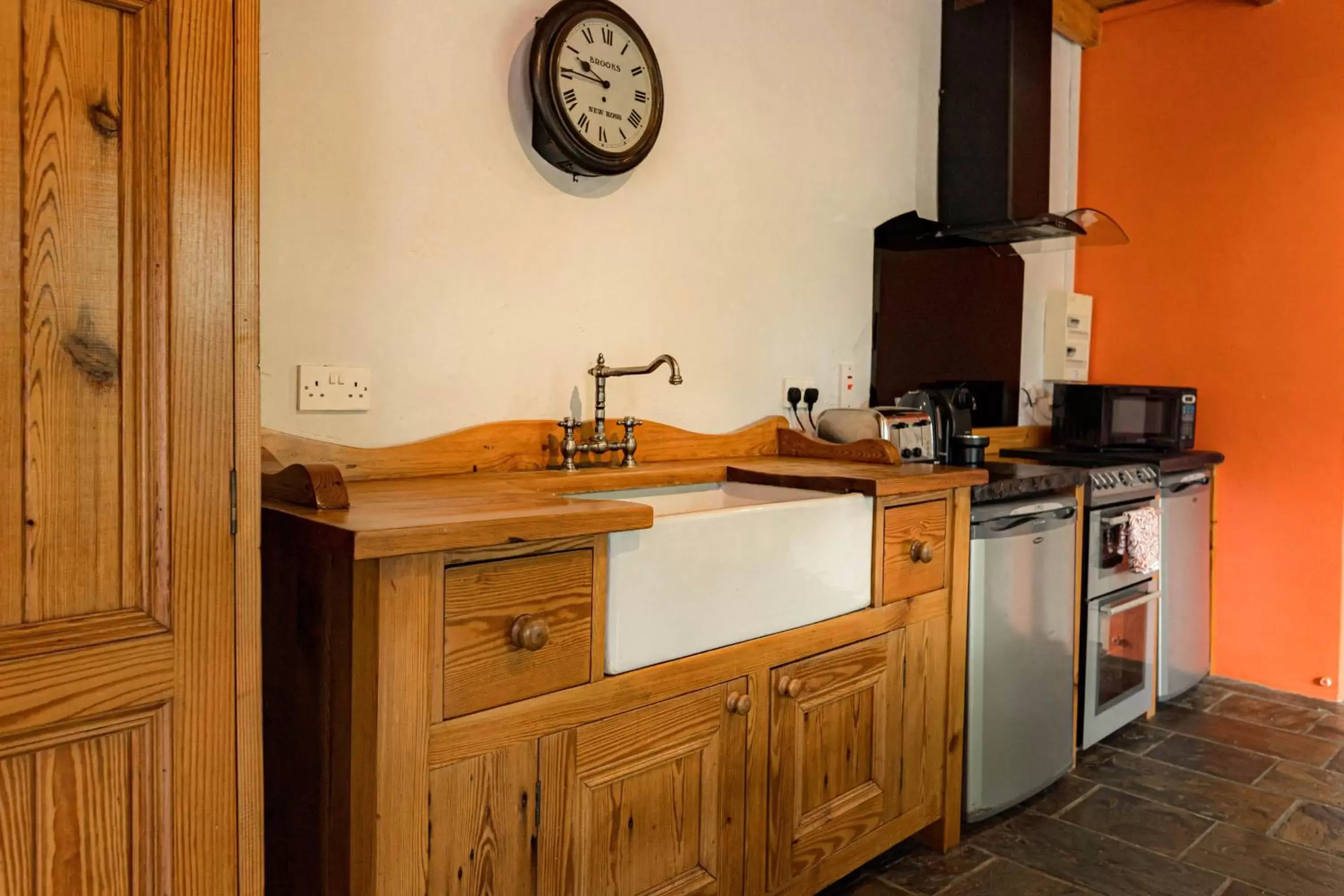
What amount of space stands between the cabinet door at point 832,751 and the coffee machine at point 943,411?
1.10 meters

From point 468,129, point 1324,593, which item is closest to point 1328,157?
point 1324,593

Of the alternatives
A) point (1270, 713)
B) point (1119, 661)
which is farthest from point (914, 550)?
point (1270, 713)

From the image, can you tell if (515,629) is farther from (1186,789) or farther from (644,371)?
(1186,789)

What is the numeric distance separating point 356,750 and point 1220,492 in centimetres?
367

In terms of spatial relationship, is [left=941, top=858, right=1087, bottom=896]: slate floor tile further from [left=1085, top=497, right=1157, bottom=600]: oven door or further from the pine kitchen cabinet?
[left=1085, top=497, right=1157, bottom=600]: oven door

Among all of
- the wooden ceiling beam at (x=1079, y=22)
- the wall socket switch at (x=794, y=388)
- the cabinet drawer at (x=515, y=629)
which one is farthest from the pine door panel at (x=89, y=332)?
the wooden ceiling beam at (x=1079, y=22)

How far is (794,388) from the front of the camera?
2.79 m

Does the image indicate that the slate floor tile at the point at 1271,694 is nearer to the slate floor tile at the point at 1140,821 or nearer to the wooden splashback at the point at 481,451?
the slate floor tile at the point at 1140,821

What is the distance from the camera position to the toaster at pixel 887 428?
2539 millimetres

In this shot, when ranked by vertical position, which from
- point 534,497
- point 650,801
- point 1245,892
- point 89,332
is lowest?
point 1245,892

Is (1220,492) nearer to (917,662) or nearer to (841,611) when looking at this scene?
(917,662)

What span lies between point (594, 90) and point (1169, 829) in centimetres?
236

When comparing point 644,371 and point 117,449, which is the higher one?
point 644,371

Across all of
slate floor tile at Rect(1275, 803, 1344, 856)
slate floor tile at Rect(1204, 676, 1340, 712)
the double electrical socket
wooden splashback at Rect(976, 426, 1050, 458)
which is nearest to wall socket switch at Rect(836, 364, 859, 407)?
the double electrical socket
